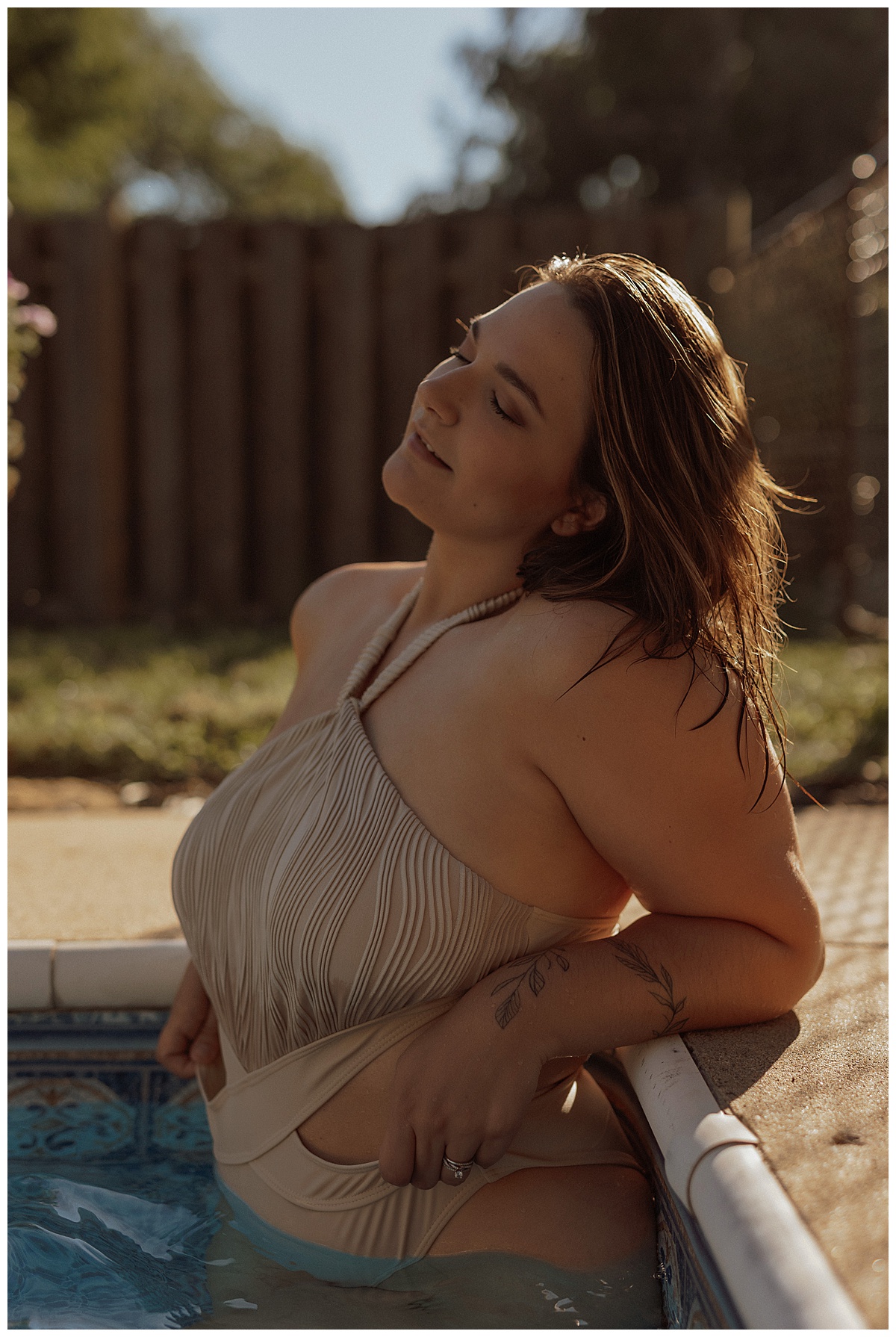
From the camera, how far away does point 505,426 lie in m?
1.53

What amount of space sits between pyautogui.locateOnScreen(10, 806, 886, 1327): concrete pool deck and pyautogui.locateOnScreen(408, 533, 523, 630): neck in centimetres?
67

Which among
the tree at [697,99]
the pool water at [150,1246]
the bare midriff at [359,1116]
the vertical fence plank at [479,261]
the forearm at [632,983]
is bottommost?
the pool water at [150,1246]

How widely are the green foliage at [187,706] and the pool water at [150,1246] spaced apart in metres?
1.74

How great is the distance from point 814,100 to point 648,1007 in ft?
55.6

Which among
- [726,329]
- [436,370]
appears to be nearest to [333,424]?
[726,329]

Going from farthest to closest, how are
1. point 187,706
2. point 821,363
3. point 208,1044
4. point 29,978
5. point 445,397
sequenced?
1. point 821,363
2. point 187,706
3. point 29,978
4. point 208,1044
5. point 445,397

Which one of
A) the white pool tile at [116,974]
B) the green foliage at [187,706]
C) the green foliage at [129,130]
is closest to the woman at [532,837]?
the white pool tile at [116,974]

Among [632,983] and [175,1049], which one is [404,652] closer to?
[632,983]

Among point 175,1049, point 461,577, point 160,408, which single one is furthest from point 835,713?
point 160,408

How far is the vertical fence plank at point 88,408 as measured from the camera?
6086 millimetres

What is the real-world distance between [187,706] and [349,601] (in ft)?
7.70

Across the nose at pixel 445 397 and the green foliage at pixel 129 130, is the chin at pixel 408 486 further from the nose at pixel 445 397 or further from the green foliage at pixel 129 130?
the green foliage at pixel 129 130

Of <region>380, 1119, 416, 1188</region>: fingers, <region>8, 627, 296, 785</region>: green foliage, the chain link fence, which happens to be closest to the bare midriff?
<region>380, 1119, 416, 1188</region>: fingers

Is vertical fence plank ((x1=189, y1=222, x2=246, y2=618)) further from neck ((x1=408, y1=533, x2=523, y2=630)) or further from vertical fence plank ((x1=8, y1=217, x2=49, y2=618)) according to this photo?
neck ((x1=408, y1=533, x2=523, y2=630))
